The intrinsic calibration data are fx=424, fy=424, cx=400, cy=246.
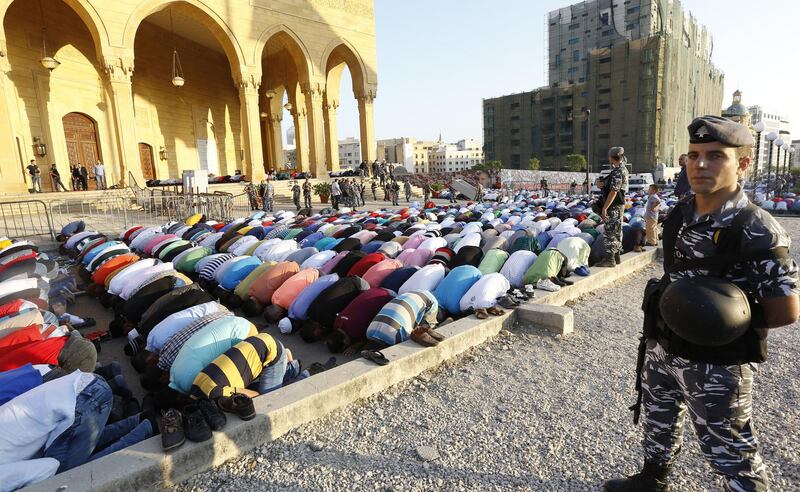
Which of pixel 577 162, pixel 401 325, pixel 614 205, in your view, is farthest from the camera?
pixel 577 162

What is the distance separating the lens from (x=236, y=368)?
10.4 ft

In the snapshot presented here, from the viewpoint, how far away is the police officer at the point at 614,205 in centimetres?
658

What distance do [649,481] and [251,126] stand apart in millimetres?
23361

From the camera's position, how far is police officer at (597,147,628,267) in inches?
259

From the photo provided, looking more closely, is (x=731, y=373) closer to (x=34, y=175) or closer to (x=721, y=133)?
(x=721, y=133)

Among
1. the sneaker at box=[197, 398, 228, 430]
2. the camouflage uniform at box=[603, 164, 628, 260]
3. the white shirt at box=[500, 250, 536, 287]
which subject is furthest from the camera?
the camouflage uniform at box=[603, 164, 628, 260]

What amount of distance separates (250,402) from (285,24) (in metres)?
24.3

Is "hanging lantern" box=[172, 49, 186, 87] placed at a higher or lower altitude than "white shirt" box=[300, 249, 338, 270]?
higher

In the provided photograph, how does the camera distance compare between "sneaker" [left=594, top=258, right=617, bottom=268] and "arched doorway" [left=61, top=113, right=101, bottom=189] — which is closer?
"sneaker" [left=594, top=258, right=617, bottom=268]

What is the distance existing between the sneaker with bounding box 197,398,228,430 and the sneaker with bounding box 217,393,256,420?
2.2 inches

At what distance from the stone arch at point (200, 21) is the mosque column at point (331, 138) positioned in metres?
6.55

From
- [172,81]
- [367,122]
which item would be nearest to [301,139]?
[367,122]

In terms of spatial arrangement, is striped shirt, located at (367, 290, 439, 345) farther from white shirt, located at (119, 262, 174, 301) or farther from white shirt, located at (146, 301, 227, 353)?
white shirt, located at (119, 262, 174, 301)

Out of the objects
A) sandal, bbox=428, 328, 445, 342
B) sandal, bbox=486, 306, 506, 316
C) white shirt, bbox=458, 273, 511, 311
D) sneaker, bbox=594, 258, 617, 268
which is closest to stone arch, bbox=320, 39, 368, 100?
sneaker, bbox=594, 258, 617, 268
